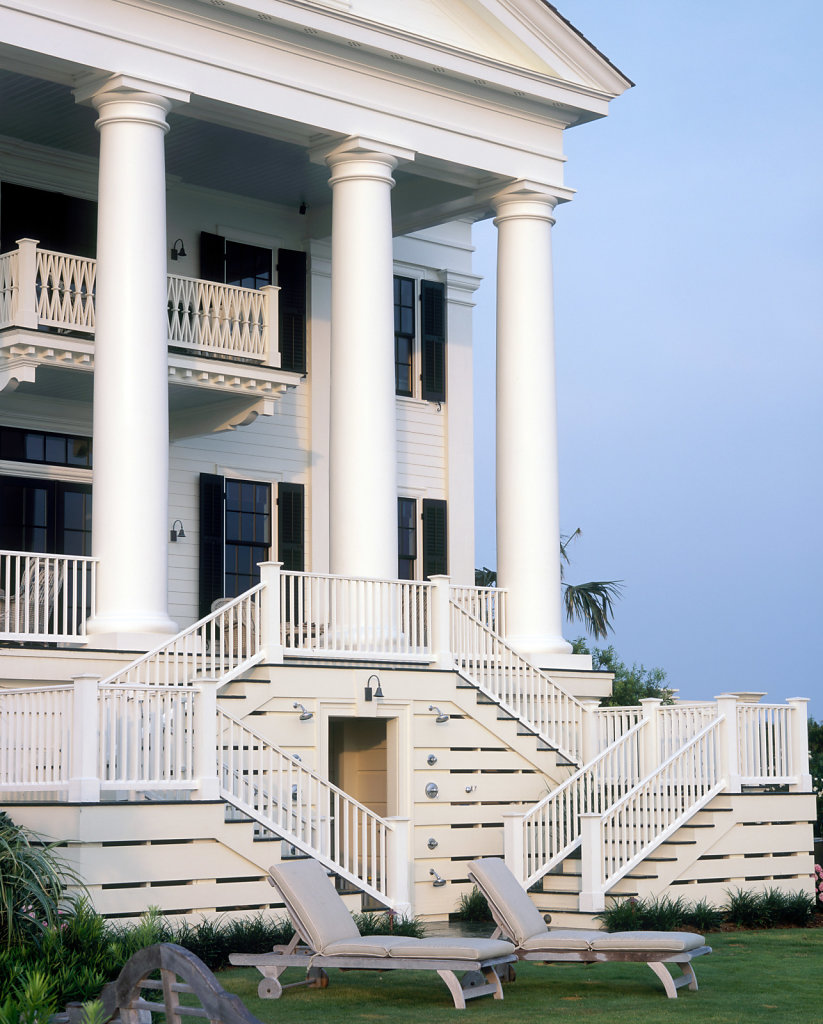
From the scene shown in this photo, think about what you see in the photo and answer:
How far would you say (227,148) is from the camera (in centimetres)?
2494

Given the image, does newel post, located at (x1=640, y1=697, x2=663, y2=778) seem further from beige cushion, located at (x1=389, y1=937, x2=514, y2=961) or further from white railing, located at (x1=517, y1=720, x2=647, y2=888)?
beige cushion, located at (x1=389, y1=937, x2=514, y2=961)

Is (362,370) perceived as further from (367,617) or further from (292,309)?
(292,309)

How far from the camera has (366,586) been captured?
2192 centimetres

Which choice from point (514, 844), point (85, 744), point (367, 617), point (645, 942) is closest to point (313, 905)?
point (645, 942)

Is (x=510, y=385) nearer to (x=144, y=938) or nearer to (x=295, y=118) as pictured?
(x=295, y=118)

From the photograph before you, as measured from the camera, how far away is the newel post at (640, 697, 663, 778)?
2138 centimetres

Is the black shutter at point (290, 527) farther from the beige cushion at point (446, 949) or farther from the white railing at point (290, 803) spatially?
the beige cushion at point (446, 949)

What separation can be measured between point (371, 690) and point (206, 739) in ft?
13.6

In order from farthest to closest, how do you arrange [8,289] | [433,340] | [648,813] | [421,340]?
[433,340], [421,340], [8,289], [648,813]

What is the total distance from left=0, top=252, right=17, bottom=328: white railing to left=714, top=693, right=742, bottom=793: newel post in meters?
10.1

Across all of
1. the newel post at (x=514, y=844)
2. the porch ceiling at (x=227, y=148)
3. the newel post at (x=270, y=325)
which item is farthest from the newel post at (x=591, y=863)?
the porch ceiling at (x=227, y=148)

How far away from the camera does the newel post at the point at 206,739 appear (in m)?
16.9

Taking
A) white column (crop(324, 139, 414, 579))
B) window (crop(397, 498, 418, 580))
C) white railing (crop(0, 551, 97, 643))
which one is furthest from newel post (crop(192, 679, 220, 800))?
window (crop(397, 498, 418, 580))

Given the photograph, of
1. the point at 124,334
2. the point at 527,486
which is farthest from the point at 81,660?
the point at 527,486
